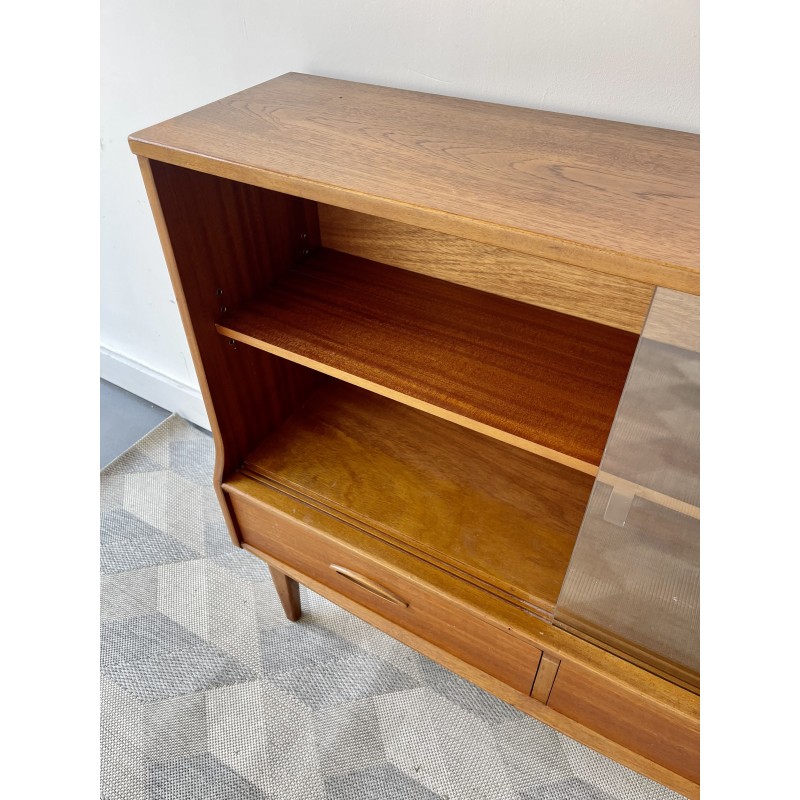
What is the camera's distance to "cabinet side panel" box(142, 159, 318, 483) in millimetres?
685

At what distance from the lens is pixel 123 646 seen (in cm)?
117

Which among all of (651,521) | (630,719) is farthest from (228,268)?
(630,719)

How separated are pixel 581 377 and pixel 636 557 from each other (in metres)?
0.20

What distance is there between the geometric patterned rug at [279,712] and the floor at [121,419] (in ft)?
1.08

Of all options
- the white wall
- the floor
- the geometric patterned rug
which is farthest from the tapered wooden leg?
the white wall

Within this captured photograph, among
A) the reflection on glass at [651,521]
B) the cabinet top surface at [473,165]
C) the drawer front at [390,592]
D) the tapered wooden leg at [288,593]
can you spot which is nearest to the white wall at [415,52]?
the cabinet top surface at [473,165]

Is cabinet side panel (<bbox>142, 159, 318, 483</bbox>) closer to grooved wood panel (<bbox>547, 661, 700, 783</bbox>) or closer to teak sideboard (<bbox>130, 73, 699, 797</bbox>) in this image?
teak sideboard (<bbox>130, 73, 699, 797</bbox>)

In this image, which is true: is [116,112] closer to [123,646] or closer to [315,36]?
[315,36]

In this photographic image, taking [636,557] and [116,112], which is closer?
[636,557]

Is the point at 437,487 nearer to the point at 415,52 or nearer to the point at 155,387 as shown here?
the point at 415,52

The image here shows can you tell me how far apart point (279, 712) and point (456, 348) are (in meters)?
0.76

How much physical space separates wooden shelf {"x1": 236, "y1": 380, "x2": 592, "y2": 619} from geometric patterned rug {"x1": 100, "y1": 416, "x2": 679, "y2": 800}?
43 cm
